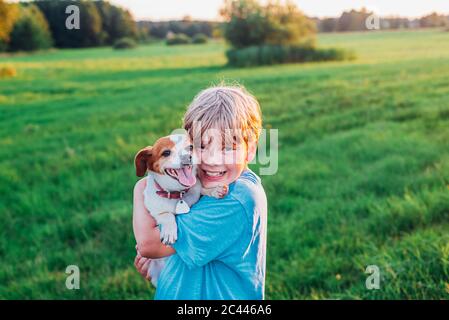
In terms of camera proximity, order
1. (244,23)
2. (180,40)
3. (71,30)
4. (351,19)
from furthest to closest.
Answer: (244,23)
(180,40)
(71,30)
(351,19)

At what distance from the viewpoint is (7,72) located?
16.5 m

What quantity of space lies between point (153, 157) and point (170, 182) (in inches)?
4.0

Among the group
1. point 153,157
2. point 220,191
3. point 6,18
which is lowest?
point 220,191

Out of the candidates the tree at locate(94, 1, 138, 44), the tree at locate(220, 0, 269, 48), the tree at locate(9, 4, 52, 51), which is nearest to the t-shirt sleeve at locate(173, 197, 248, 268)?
the tree at locate(94, 1, 138, 44)

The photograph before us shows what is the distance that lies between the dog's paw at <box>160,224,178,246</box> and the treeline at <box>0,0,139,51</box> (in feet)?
32.0

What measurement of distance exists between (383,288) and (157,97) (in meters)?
9.38

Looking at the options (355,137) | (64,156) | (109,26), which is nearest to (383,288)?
(355,137)

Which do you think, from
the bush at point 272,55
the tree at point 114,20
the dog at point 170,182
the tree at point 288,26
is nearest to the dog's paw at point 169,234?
the dog at point 170,182

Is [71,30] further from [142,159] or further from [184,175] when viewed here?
[184,175]

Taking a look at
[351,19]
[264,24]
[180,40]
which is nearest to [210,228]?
[351,19]

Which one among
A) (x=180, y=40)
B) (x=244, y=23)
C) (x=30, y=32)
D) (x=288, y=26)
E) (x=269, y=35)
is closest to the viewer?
(x=30, y=32)

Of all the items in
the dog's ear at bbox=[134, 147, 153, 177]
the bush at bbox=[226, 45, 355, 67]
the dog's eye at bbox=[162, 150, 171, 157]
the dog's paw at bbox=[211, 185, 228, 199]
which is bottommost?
the dog's paw at bbox=[211, 185, 228, 199]

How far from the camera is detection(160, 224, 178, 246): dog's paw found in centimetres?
161

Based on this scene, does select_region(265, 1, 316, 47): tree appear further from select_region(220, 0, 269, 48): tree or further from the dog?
the dog
